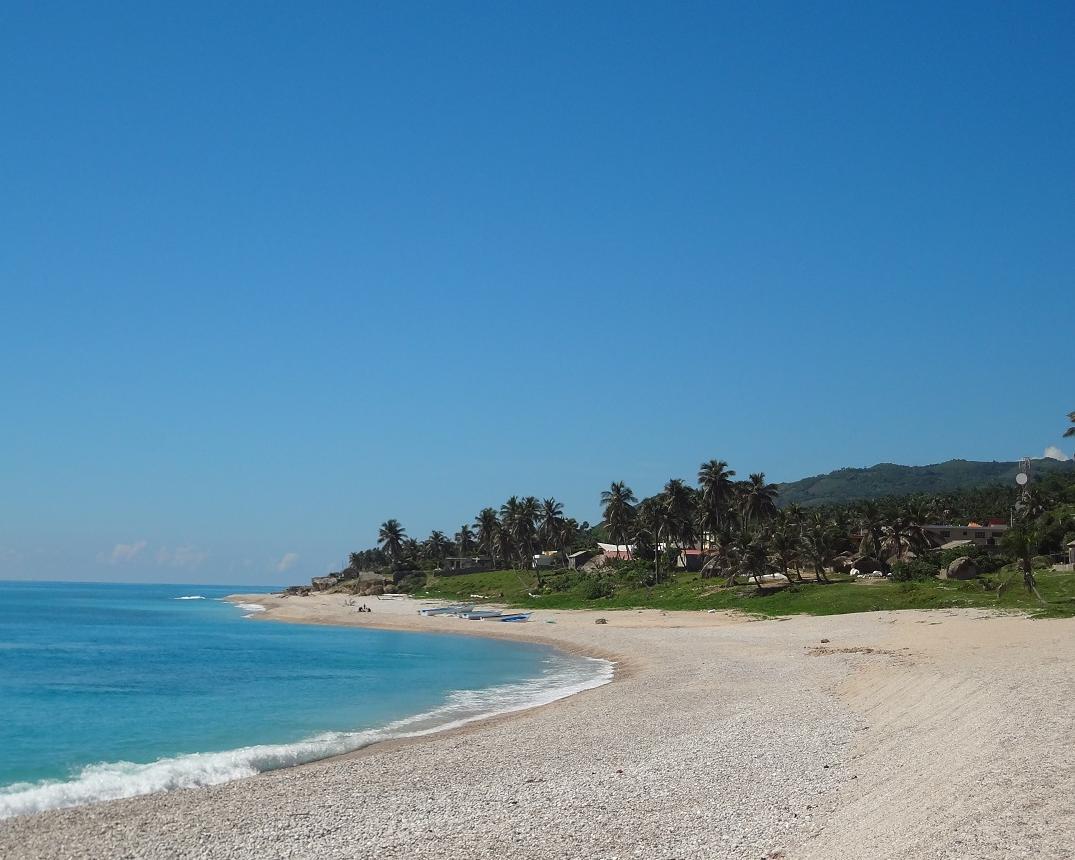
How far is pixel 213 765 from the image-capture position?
805 inches

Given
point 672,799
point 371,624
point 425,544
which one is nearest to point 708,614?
point 371,624

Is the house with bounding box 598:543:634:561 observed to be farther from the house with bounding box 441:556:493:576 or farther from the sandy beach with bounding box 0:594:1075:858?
the sandy beach with bounding box 0:594:1075:858

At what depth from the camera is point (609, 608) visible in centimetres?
7388

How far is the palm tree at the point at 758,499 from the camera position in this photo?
93.3 metres

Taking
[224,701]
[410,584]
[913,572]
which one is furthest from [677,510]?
[224,701]

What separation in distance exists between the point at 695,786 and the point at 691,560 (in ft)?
295

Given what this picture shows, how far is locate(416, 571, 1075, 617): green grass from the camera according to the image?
46.6 metres

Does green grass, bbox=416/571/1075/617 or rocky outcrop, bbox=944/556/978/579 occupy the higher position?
rocky outcrop, bbox=944/556/978/579

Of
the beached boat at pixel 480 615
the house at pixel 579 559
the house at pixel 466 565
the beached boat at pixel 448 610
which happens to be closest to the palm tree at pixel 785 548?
the beached boat at pixel 480 615

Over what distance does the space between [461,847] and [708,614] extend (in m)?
50.1

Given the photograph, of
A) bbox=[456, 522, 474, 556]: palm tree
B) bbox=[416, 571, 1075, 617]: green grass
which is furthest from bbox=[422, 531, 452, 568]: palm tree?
bbox=[416, 571, 1075, 617]: green grass

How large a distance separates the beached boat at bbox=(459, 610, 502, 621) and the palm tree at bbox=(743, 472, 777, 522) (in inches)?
1253

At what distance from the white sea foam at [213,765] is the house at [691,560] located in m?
72.5

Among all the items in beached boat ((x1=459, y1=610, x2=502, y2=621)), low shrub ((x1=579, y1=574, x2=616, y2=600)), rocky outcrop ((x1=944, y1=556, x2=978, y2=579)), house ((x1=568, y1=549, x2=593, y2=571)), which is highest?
house ((x1=568, y1=549, x2=593, y2=571))
